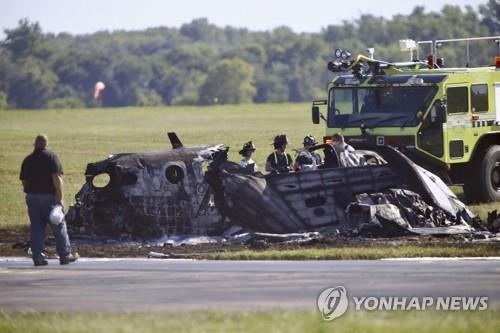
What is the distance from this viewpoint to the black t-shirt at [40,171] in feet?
54.9

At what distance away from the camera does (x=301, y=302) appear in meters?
12.9

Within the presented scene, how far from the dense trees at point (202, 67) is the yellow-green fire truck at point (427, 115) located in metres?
86.4

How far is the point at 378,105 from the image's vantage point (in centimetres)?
2319

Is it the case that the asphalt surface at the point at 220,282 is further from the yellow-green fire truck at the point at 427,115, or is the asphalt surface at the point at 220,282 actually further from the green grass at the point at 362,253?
the yellow-green fire truck at the point at 427,115

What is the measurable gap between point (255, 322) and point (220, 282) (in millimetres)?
3145

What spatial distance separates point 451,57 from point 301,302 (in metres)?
90.7

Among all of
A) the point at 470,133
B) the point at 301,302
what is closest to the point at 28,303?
the point at 301,302

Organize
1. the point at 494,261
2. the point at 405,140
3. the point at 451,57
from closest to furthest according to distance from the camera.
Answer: the point at 494,261 → the point at 405,140 → the point at 451,57

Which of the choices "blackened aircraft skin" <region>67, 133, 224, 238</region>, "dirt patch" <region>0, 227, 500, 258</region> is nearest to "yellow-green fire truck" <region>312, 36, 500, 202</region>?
"dirt patch" <region>0, 227, 500, 258</region>

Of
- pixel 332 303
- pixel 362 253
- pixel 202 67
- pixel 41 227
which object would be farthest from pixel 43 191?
pixel 202 67

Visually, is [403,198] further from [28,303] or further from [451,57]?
[451,57]

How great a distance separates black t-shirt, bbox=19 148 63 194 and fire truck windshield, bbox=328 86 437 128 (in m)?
7.50

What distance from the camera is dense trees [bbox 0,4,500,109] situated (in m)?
118

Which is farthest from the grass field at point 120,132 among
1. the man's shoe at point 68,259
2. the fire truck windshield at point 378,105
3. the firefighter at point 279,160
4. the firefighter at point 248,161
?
the man's shoe at point 68,259
